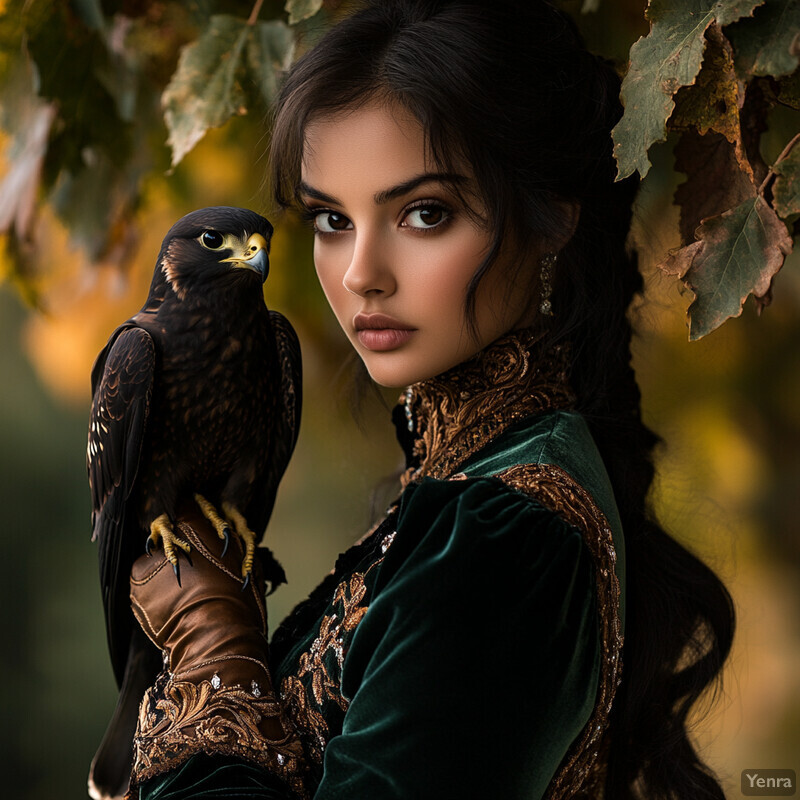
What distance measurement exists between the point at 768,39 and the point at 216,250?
0.53 meters

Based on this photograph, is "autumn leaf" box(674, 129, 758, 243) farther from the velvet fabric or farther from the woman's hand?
the woman's hand

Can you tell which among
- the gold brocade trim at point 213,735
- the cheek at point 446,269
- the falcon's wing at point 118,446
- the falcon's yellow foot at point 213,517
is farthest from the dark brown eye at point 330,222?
the gold brocade trim at point 213,735

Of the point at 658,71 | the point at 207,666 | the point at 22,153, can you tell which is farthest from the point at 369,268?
the point at 22,153

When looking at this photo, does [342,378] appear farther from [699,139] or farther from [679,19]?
[679,19]

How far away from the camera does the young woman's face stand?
82cm

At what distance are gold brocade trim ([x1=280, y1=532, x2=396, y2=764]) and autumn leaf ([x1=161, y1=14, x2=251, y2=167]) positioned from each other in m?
0.55

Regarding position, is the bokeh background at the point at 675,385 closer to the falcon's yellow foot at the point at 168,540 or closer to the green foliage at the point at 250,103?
the green foliage at the point at 250,103

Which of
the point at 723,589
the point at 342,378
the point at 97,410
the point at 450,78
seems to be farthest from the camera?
the point at 342,378

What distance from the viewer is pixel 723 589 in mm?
1039

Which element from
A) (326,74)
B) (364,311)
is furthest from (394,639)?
(326,74)

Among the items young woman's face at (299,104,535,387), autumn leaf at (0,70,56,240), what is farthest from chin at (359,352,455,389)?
autumn leaf at (0,70,56,240)

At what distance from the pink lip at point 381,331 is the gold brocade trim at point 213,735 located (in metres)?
0.35

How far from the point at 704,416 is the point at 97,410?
37.0 inches

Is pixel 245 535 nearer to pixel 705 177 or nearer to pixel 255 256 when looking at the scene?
pixel 255 256
